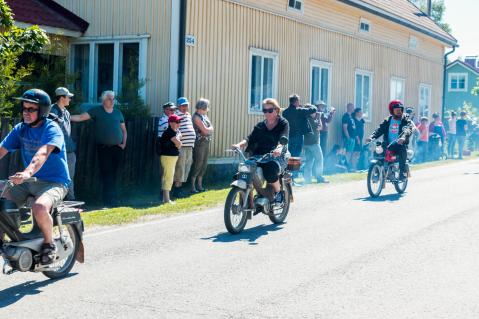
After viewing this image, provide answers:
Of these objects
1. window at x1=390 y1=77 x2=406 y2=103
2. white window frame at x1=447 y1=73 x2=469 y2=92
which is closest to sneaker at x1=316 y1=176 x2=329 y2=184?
window at x1=390 y1=77 x2=406 y2=103

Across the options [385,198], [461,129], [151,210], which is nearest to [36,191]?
[151,210]

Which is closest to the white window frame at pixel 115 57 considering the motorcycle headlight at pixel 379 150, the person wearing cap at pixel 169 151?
the person wearing cap at pixel 169 151

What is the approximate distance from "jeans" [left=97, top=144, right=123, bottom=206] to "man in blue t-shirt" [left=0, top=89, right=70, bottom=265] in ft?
18.9

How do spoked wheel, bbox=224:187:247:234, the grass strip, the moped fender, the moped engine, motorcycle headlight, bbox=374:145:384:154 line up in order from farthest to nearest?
motorcycle headlight, bbox=374:145:384:154, the grass strip, the moped fender, spoked wheel, bbox=224:187:247:234, the moped engine

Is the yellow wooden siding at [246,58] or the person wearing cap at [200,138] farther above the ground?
the yellow wooden siding at [246,58]

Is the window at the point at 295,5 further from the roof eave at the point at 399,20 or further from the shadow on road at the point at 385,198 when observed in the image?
the shadow on road at the point at 385,198

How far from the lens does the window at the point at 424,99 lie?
31031mm

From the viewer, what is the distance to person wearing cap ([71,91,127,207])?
12.7m

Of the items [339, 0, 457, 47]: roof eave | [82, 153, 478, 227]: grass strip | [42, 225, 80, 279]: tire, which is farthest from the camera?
[339, 0, 457, 47]: roof eave

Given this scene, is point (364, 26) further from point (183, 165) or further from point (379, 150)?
point (183, 165)

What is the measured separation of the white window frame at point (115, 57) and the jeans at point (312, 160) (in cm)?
397

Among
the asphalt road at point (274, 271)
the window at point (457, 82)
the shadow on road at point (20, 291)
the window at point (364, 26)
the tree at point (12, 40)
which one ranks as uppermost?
the window at point (457, 82)

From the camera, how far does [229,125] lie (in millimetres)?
17625

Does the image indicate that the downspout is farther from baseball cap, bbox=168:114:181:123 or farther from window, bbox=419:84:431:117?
window, bbox=419:84:431:117
